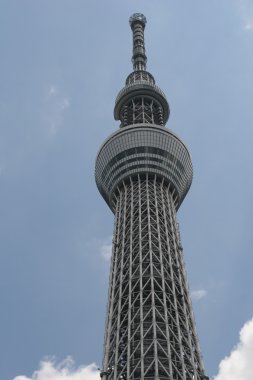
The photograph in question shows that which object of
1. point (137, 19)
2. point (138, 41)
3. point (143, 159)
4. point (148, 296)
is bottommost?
point (148, 296)

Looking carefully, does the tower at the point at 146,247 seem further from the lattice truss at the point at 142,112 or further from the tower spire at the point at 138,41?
the tower spire at the point at 138,41

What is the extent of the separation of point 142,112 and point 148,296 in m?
51.0

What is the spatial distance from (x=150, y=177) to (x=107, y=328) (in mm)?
33126

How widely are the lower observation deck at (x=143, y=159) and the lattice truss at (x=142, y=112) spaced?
42.3 ft

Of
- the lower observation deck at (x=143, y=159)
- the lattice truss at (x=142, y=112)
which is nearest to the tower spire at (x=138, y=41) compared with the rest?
the lattice truss at (x=142, y=112)

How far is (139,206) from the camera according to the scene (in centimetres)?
10969

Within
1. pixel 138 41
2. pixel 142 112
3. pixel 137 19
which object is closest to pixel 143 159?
pixel 142 112

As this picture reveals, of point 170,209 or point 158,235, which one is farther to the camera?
point 170,209

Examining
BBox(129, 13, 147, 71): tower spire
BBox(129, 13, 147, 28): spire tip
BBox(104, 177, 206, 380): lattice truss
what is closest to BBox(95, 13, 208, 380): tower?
BBox(104, 177, 206, 380): lattice truss

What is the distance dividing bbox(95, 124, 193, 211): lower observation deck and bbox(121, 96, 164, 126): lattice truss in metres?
12.9

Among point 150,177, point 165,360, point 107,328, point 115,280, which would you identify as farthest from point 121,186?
point 165,360

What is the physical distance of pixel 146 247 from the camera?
102438 mm

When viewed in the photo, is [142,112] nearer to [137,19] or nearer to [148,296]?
[137,19]

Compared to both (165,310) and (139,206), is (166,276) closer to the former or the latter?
(165,310)
